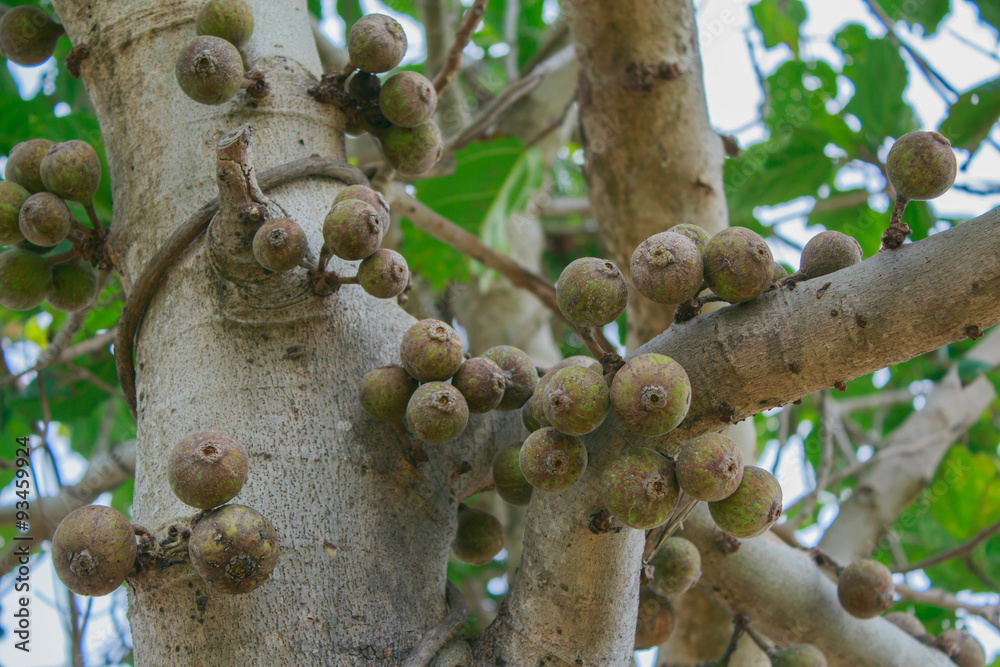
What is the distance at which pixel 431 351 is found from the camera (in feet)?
4.17

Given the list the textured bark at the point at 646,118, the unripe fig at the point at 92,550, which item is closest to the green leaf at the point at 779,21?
the textured bark at the point at 646,118

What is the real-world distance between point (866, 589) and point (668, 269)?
3.02 ft

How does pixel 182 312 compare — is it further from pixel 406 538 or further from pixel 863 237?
pixel 863 237

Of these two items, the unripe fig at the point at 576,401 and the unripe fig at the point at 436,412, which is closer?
the unripe fig at the point at 576,401

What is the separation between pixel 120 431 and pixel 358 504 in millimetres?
3918

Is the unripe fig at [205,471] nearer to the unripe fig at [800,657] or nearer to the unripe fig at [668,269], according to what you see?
the unripe fig at [668,269]

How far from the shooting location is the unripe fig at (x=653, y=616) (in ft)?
5.48

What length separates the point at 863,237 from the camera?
13.8 ft

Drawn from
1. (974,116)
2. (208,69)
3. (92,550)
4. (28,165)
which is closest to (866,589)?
(92,550)

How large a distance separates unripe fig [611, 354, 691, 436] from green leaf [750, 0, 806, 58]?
418 cm

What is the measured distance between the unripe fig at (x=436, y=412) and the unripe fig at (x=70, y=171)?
806 millimetres

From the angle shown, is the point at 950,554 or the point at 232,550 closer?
the point at 232,550

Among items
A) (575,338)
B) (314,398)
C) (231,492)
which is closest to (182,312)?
(314,398)

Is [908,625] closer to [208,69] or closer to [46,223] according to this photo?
[208,69]
